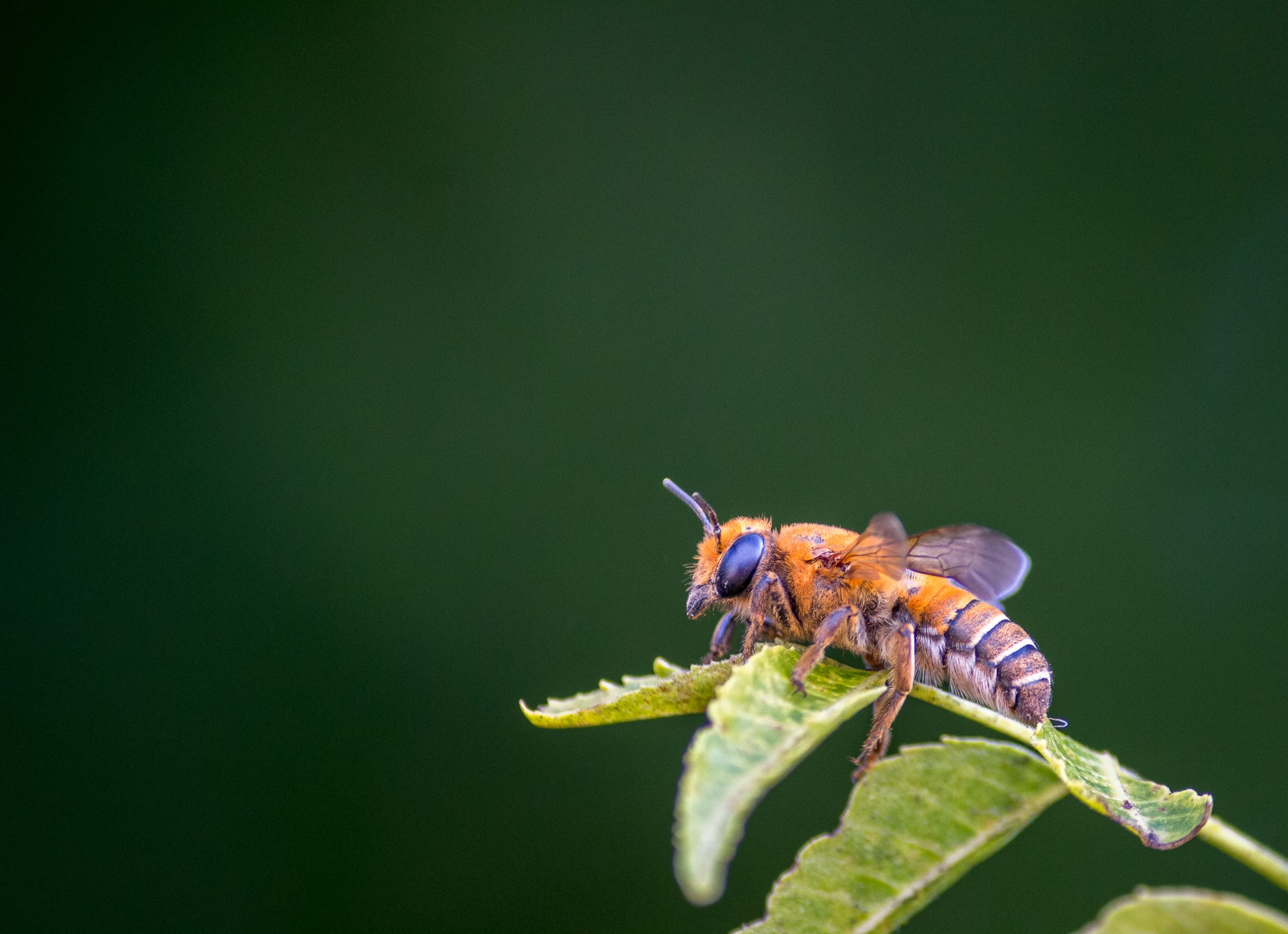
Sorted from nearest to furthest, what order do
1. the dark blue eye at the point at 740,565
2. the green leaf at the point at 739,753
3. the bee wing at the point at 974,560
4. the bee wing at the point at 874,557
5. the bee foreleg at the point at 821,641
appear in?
the green leaf at the point at 739,753, the bee foreleg at the point at 821,641, the bee wing at the point at 874,557, the bee wing at the point at 974,560, the dark blue eye at the point at 740,565

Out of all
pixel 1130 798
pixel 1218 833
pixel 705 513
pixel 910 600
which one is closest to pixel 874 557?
pixel 910 600

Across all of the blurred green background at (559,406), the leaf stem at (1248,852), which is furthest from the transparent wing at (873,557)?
the blurred green background at (559,406)

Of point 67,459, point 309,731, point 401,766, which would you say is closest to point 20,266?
point 67,459

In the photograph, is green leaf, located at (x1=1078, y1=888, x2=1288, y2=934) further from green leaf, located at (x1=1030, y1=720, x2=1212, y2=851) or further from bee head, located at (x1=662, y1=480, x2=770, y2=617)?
bee head, located at (x1=662, y1=480, x2=770, y2=617)

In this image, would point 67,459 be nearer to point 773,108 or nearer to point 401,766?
point 401,766

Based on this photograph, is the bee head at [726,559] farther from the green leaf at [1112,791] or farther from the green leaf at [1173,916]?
the green leaf at [1173,916]

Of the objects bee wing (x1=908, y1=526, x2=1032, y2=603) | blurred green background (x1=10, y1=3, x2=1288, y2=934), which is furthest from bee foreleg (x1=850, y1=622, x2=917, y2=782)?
blurred green background (x1=10, y1=3, x2=1288, y2=934)

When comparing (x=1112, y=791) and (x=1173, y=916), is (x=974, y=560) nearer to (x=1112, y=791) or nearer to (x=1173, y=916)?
(x=1112, y=791)
